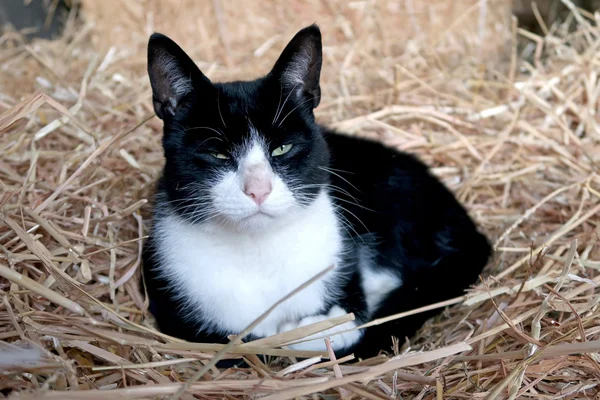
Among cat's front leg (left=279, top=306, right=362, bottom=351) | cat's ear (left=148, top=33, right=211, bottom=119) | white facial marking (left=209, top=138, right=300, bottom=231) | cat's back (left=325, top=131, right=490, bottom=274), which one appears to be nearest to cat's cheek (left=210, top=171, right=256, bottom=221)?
white facial marking (left=209, top=138, right=300, bottom=231)

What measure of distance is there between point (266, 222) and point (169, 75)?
542mm

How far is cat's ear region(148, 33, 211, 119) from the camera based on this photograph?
1566 mm

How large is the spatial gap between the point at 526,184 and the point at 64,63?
292 cm

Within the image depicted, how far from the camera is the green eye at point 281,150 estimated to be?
164 cm

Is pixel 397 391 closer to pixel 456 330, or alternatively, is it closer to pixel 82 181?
pixel 456 330

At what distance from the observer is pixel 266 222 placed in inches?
62.4

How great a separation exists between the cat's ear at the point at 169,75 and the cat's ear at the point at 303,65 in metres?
0.24

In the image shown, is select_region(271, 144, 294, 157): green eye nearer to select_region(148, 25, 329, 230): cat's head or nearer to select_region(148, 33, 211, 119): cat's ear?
select_region(148, 25, 329, 230): cat's head

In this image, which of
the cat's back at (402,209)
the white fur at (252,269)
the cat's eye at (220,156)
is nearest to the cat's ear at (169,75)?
the cat's eye at (220,156)

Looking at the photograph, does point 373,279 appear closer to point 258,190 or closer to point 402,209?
point 402,209

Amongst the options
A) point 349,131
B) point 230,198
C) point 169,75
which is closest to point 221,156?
point 230,198

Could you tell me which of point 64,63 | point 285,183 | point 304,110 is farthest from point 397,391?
point 64,63

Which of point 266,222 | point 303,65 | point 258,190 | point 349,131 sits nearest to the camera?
point 258,190

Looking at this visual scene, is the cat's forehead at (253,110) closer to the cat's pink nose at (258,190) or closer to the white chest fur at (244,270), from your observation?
the cat's pink nose at (258,190)
